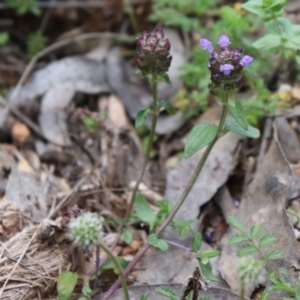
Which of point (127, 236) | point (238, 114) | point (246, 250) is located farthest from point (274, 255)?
point (127, 236)

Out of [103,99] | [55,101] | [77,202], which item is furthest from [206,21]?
[77,202]

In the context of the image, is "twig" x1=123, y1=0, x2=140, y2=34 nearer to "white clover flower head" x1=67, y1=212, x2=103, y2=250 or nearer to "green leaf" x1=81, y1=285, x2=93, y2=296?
"green leaf" x1=81, y1=285, x2=93, y2=296

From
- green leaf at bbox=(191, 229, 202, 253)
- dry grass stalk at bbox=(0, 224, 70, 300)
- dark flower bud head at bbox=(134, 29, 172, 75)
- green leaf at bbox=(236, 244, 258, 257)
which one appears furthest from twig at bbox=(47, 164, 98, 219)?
green leaf at bbox=(236, 244, 258, 257)

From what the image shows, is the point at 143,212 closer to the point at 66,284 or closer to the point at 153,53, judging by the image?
the point at 66,284

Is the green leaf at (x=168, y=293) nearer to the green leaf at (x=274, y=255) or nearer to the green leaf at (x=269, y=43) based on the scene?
the green leaf at (x=274, y=255)

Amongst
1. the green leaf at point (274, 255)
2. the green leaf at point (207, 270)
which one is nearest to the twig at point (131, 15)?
the green leaf at point (207, 270)

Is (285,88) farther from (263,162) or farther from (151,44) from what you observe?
(151,44)
